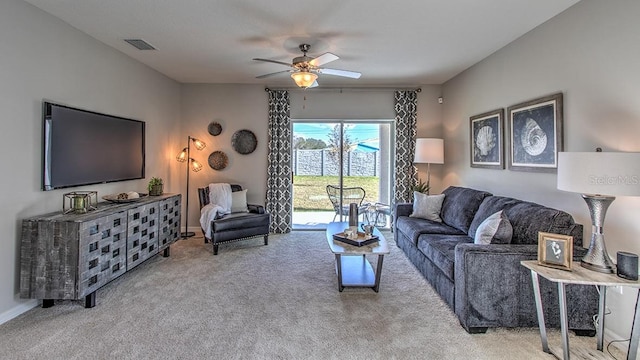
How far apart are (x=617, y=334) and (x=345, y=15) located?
3.43 meters

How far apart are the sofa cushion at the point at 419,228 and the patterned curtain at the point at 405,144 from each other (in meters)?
1.26

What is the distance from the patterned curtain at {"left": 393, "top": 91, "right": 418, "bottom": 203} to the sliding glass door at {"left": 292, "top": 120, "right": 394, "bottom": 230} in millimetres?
208

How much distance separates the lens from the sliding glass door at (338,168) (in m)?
5.85

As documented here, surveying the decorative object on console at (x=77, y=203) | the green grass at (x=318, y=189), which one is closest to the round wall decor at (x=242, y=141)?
the green grass at (x=318, y=189)

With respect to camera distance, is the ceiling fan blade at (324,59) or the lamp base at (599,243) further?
the ceiling fan blade at (324,59)

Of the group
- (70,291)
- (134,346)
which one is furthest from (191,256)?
(134,346)

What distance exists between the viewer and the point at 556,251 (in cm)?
211

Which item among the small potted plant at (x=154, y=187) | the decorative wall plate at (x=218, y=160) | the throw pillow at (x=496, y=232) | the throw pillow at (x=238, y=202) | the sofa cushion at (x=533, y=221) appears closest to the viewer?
the sofa cushion at (x=533, y=221)

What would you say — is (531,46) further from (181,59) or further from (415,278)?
(181,59)

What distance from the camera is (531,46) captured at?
10.8ft

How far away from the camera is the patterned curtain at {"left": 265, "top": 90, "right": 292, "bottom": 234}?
5.64 m

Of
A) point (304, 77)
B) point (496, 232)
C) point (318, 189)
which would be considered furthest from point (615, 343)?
point (318, 189)

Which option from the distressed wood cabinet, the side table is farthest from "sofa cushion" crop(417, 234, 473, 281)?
the distressed wood cabinet

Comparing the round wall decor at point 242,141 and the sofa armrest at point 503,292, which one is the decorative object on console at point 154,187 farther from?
the sofa armrest at point 503,292
